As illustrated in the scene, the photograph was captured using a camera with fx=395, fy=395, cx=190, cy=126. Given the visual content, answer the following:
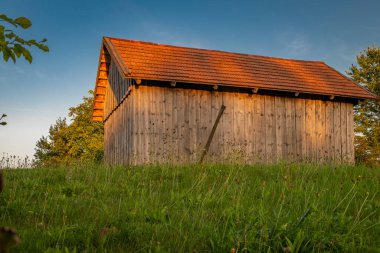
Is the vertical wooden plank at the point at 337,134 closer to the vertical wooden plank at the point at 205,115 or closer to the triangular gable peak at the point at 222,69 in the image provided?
the triangular gable peak at the point at 222,69

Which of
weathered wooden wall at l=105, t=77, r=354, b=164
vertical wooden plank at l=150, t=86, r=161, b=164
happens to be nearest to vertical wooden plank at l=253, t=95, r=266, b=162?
weathered wooden wall at l=105, t=77, r=354, b=164

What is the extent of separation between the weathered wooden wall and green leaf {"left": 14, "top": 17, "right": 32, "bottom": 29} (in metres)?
11.4

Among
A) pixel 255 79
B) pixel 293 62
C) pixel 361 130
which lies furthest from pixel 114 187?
pixel 361 130

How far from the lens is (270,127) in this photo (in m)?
17.4

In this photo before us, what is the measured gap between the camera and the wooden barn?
1545 cm

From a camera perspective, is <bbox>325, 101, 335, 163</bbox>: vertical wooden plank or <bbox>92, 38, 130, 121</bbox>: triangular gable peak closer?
<bbox>92, 38, 130, 121</bbox>: triangular gable peak

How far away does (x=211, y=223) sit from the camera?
180 inches

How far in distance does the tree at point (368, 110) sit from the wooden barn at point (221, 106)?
15252 millimetres

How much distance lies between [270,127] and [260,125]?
20.1 inches

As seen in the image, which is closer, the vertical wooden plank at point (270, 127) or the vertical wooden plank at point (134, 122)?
the vertical wooden plank at point (134, 122)

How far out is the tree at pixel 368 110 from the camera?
112 ft

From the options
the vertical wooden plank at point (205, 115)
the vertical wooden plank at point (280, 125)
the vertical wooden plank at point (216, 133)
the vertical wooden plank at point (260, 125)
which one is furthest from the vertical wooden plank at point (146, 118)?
the vertical wooden plank at point (280, 125)

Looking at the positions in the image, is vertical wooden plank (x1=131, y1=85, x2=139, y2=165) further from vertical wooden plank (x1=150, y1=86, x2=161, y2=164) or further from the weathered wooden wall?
vertical wooden plank (x1=150, y1=86, x2=161, y2=164)

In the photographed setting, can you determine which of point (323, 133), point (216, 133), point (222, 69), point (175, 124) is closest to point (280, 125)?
point (323, 133)
